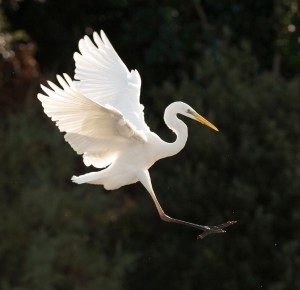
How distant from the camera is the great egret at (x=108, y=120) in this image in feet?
29.2

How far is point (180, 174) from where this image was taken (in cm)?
1800

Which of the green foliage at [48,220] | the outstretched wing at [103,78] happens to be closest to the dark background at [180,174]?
the green foliage at [48,220]

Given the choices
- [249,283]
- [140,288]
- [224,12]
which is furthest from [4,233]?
[224,12]

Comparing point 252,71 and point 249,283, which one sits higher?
point 252,71

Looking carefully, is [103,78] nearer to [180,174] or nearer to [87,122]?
[87,122]

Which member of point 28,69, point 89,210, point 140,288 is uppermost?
point 28,69

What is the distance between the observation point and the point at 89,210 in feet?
58.9

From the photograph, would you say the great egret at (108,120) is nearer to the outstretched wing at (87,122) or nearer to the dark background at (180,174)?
the outstretched wing at (87,122)

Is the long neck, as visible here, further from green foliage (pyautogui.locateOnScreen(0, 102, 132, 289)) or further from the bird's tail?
green foliage (pyautogui.locateOnScreen(0, 102, 132, 289))

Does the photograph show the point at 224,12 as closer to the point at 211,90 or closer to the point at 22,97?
the point at 211,90

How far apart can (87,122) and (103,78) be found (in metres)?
1.12

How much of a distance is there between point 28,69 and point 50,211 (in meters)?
2.33

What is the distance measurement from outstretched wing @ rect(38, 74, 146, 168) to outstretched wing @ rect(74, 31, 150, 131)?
543 mm

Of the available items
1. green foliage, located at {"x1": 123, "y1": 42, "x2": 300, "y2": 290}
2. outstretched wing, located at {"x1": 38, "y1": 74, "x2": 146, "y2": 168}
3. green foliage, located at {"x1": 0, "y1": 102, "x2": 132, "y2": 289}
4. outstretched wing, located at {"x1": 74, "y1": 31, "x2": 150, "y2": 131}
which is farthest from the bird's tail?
green foliage, located at {"x1": 123, "y1": 42, "x2": 300, "y2": 290}
